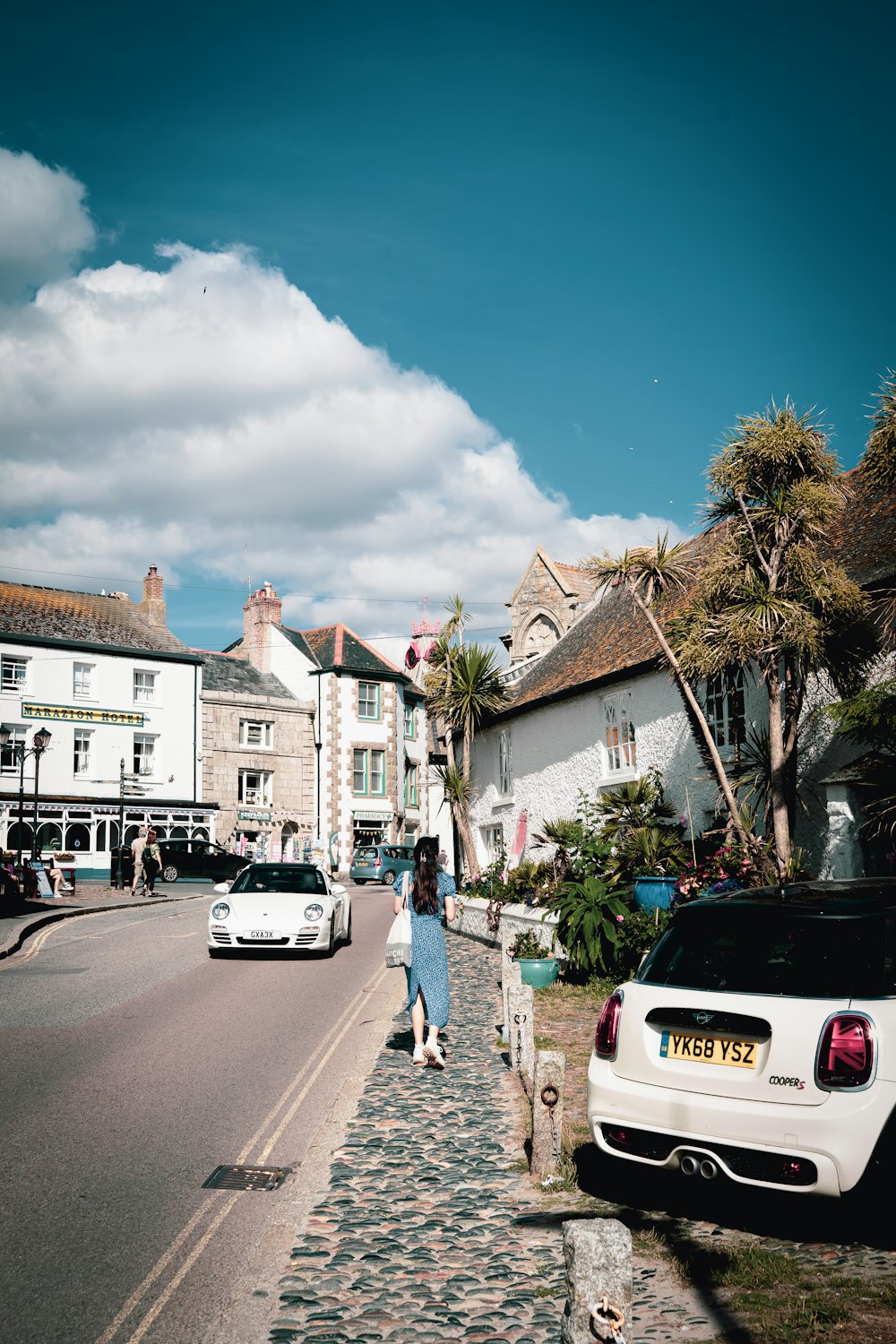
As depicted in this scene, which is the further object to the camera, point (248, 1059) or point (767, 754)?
point (767, 754)

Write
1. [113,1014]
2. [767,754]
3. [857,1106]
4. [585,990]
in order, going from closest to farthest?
[857,1106] < [113,1014] < [585,990] < [767,754]

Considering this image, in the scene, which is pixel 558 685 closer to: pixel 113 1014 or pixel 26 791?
pixel 113 1014

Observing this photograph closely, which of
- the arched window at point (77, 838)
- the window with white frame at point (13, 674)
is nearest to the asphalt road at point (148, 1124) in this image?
the arched window at point (77, 838)

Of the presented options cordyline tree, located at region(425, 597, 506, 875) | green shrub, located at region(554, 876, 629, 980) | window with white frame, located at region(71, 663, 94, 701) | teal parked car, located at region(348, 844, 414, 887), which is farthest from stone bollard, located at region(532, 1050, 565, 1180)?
window with white frame, located at region(71, 663, 94, 701)

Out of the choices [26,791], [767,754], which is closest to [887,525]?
[767,754]

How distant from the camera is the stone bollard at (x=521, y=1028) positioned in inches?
313

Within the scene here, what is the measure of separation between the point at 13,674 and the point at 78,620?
13.0 feet

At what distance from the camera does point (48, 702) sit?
42094 mm

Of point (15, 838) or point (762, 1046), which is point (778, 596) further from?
point (15, 838)

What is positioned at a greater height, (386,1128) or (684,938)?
(684,938)

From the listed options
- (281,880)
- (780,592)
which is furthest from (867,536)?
(281,880)

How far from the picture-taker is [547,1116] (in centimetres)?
573

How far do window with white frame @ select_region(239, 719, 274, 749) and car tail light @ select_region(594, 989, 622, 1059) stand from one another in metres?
44.0

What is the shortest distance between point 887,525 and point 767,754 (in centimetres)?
396
